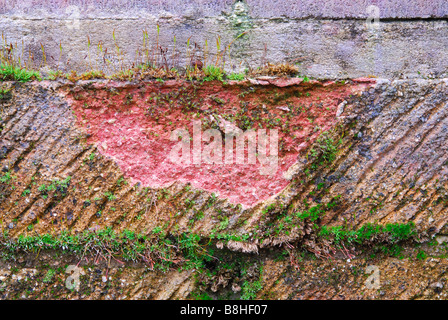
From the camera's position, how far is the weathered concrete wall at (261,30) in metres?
2.25

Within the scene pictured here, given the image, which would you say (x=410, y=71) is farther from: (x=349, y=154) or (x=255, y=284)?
(x=255, y=284)

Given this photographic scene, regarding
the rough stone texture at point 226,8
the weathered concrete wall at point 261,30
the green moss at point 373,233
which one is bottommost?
the green moss at point 373,233

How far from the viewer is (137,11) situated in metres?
2.25

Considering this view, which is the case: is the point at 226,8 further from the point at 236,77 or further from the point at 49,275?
the point at 49,275

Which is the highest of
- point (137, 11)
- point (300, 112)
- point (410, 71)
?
point (137, 11)

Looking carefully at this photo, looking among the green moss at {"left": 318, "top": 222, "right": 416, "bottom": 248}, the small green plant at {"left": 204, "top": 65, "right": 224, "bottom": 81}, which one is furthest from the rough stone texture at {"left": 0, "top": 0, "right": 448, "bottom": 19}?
the green moss at {"left": 318, "top": 222, "right": 416, "bottom": 248}

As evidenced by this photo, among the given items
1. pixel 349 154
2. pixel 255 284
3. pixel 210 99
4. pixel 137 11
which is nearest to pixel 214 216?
pixel 255 284

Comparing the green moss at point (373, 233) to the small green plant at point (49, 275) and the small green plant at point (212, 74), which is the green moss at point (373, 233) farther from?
the small green plant at point (49, 275)

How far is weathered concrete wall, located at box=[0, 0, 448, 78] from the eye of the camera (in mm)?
2246

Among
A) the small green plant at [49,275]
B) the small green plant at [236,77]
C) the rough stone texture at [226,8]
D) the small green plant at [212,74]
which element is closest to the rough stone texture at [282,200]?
the small green plant at [49,275]

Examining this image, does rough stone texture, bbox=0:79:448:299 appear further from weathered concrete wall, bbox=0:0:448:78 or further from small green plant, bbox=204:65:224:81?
Answer: small green plant, bbox=204:65:224:81

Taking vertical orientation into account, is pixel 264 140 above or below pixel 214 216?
above

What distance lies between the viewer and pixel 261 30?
226cm

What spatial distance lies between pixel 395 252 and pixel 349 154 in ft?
2.71
